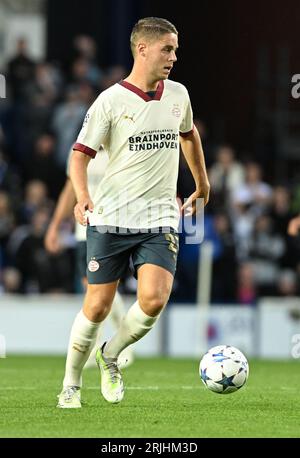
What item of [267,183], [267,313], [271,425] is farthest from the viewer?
[267,183]

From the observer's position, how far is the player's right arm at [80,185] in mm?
7777

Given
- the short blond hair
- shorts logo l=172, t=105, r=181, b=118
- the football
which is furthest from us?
the football

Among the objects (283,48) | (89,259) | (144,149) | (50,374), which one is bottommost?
(50,374)

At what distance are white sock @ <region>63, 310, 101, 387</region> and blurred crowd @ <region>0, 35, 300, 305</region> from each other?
8.10 meters

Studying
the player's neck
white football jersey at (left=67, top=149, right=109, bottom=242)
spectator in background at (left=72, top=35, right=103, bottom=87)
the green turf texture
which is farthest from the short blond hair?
spectator in background at (left=72, top=35, right=103, bottom=87)

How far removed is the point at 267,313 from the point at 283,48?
6539 millimetres

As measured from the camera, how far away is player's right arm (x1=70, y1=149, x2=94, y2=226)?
7.78m

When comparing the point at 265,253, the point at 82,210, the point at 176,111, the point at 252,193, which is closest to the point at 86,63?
the point at 252,193

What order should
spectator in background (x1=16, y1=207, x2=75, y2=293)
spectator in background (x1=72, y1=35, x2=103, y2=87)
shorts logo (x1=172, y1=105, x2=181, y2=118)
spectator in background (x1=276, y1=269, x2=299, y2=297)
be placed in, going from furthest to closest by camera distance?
1. spectator in background (x1=72, y1=35, x2=103, y2=87)
2. spectator in background (x1=276, y1=269, x2=299, y2=297)
3. spectator in background (x1=16, y1=207, x2=75, y2=293)
4. shorts logo (x1=172, y1=105, x2=181, y2=118)

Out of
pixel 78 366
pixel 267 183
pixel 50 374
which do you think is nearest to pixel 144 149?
pixel 78 366

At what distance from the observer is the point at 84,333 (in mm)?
8203

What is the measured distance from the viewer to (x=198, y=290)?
1681cm

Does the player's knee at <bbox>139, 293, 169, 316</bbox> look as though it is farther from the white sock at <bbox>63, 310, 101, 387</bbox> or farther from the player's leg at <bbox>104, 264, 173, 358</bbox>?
the white sock at <bbox>63, 310, 101, 387</bbox>

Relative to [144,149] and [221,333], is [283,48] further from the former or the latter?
[144,149]
